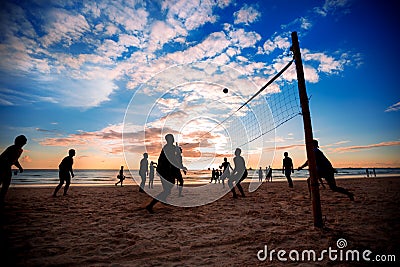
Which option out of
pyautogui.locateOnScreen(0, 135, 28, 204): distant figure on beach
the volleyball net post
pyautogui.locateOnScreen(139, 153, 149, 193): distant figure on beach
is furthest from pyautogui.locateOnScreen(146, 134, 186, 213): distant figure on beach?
pyautogui.locateOnScreen(139, 153, 149, 193): distant figure on beach

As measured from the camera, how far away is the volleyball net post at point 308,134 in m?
3.65

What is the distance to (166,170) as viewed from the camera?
217 inches

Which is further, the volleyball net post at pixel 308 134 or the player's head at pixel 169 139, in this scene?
the player's head at pixel 169 139

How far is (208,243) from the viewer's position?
301 cm

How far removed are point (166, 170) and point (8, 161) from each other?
4221mm

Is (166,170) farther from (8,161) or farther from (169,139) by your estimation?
(8,161)

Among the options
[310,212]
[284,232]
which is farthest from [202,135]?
[284,232]

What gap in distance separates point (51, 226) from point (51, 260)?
1.88 metres
